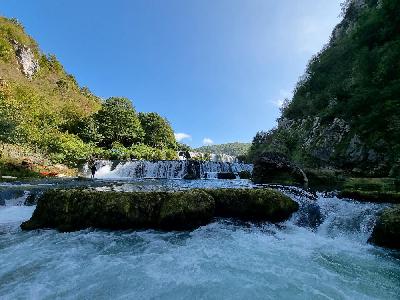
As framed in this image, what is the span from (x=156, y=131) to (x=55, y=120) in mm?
20159

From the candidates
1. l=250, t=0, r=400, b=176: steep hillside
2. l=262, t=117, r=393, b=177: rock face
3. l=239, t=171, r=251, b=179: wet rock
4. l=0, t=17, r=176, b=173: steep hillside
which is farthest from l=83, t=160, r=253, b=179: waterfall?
l=250, t=0, r=400, b=176: steep hillside

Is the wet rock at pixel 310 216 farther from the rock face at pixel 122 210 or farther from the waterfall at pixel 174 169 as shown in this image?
the waterfall at pixel 174 169

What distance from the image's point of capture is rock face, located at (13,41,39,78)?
77.7 metres

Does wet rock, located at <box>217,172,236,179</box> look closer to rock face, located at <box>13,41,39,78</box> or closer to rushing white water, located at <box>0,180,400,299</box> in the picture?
rushing white water, located at <box>0,180,400,299</box>

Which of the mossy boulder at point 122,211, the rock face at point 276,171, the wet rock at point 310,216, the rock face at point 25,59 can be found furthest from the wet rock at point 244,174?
the rock face at point 25,59

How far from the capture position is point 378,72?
2778cm

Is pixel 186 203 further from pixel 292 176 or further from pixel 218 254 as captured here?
pixel 292 176

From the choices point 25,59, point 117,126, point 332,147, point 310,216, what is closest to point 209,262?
point 310,216

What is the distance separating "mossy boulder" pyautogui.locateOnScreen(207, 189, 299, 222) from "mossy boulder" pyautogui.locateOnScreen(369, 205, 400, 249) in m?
2.86

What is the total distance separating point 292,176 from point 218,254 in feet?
46.5

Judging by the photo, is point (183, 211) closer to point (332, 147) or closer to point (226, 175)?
point (332, 147)

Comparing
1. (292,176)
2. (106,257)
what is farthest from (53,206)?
(292,176)

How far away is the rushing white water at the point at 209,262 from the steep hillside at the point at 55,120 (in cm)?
2859

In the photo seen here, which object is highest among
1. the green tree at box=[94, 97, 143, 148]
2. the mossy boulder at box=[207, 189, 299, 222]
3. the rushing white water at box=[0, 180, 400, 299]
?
the green tree at box=[94, 97, 143, 148]
